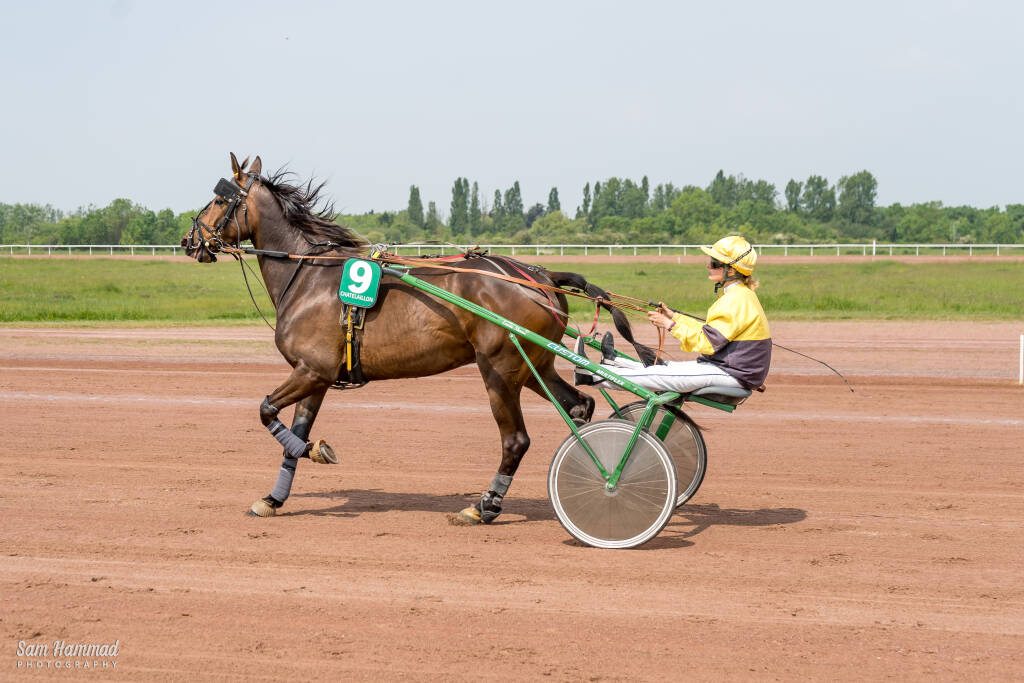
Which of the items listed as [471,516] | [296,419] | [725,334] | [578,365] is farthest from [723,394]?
[296,419]

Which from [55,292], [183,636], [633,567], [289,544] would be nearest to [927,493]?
[633,567]

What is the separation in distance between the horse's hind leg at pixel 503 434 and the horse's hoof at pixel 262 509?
3.85 ft

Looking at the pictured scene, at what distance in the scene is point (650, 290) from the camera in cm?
3183

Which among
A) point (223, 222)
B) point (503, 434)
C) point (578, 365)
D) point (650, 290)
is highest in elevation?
point (223, 222)

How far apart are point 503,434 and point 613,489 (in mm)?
870

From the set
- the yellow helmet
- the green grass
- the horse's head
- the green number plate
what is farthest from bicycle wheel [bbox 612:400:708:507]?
the green grass

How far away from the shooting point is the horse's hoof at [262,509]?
252 inches

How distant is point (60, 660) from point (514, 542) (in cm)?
253

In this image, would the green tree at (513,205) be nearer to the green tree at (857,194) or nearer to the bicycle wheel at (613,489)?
the green tree at (857,194)

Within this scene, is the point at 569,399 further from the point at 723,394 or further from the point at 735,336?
the point at 735,336

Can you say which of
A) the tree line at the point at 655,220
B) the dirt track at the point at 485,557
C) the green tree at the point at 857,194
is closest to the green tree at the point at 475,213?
the tree line at the point at 655,220

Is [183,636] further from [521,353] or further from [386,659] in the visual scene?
[521,353]

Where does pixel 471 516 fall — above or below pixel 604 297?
below

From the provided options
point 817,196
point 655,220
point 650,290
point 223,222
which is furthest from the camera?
point 817,196
